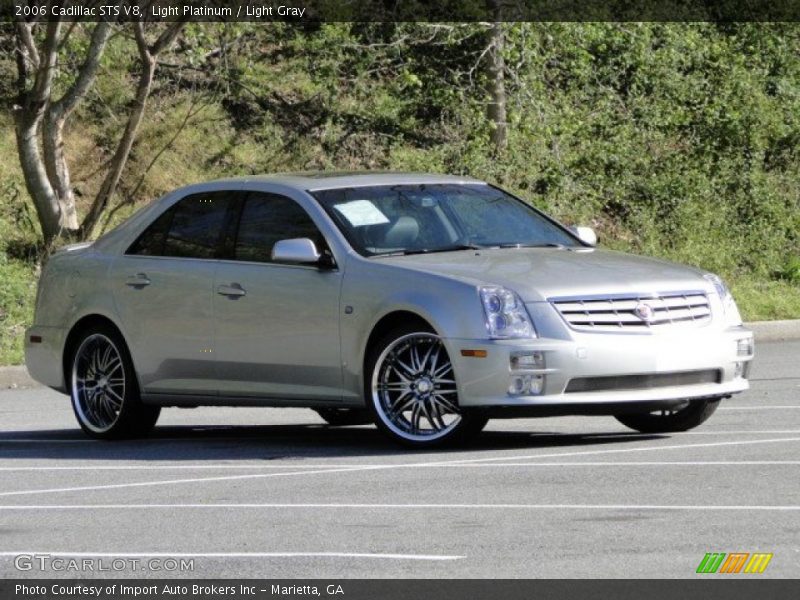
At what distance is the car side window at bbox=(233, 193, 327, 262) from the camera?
Answer: 36.9ft

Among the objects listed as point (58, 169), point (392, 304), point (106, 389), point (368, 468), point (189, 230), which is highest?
point (189, 230)

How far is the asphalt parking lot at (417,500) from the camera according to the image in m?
6.89

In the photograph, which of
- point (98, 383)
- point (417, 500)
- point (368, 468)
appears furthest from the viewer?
point (98, 383)

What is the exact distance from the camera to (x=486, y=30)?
82.5 ft

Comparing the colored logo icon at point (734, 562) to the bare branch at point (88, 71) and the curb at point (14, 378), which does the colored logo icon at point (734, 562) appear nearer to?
the curb at point (14, 378)

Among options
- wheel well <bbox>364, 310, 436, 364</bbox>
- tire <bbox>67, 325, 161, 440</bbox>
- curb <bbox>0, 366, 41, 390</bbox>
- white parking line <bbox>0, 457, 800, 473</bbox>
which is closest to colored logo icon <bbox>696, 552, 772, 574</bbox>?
white parking line <bbox>0, 457, 800, 473</bbox>

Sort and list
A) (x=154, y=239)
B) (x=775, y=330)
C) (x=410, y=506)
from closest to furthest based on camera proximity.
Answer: (x=410, y=506), (x=154, y=239), (x=775, y=330)

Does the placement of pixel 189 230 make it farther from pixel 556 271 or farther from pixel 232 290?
pixel 556 271

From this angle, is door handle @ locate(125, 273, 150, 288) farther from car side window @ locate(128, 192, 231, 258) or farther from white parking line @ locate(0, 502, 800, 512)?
white parking line @ locate(0, 502, 800, 512)

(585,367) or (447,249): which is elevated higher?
(447,249)

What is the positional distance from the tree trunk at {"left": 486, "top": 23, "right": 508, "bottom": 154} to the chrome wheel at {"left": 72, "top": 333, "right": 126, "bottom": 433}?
1325 cm

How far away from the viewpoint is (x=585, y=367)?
1001 cm

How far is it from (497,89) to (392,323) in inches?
597

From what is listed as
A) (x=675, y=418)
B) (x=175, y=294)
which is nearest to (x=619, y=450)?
(x=675, y=418)
